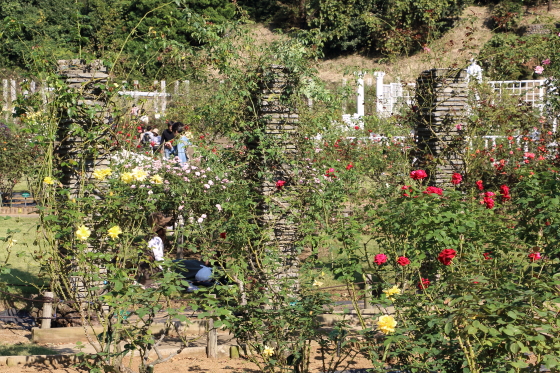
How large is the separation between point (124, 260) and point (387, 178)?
14.3 ft

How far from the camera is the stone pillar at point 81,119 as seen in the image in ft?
15.9

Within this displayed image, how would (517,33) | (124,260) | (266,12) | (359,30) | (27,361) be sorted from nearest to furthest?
(124,260)
(27,361)
(517,33)
(359,30)
(266,12)

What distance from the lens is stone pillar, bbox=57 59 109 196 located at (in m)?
4.84

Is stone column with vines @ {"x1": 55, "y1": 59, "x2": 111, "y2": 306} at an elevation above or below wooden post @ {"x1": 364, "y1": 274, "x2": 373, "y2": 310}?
above

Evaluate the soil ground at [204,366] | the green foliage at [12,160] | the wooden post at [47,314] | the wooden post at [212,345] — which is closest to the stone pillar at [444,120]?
the soil ground at [204,366]

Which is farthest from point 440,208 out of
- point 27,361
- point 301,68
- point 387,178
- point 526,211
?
point 387,178

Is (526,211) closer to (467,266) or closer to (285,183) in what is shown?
(467,266)

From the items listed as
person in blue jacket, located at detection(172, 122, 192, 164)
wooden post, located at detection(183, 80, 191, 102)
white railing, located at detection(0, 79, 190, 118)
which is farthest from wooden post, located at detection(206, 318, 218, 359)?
wooden post, located at detection(183, 80, 191, 102)

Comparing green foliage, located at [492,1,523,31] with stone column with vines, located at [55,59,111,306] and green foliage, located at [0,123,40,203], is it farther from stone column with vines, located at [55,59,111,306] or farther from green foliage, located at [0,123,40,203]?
stone column with vines, located at [55,59,111,306]

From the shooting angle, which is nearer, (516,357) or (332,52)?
(516,357)

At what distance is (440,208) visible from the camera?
367 cm

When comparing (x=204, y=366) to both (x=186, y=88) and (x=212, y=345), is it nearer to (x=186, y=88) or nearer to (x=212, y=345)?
(x=212, y=345)

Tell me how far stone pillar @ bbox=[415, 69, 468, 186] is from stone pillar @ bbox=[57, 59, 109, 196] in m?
3.13

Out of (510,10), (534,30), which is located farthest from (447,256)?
(510,10)
